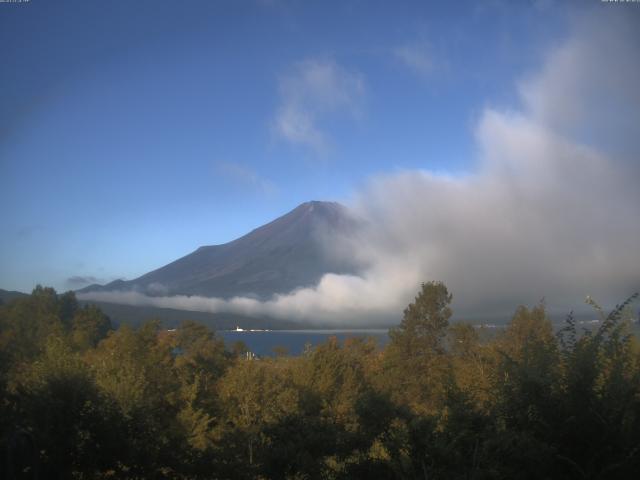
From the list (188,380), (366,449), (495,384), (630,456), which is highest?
(495,384)

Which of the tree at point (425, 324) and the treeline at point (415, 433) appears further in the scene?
the tree at point (425, 324)

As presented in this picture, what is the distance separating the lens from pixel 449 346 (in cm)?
4262

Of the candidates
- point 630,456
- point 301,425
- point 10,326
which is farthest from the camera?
point 10,326

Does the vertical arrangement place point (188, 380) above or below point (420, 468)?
below

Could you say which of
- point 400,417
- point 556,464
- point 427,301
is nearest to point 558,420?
point 556,464

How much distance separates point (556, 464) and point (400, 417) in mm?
3063

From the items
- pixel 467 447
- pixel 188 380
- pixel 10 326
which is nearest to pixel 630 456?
pixel 467 447

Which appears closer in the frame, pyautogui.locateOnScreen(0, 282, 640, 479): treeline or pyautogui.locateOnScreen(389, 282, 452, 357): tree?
pyautogui.locateOnScreen(0, 282, 640, 479): treeline

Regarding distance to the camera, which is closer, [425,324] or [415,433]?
[415,433]

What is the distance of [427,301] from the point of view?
141 feet

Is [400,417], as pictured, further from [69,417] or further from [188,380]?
[188,380]

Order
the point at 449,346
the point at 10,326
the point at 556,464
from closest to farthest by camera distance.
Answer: the point at 556,464
the point at 449,346
the point at 10,326

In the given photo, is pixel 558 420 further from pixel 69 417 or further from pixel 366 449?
pixel 69 417

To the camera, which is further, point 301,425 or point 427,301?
point 427,301
